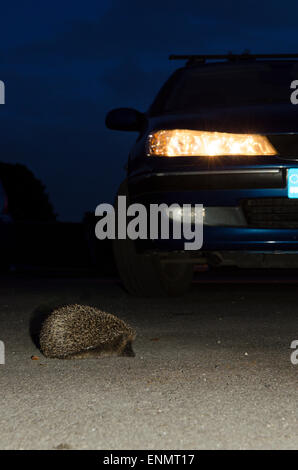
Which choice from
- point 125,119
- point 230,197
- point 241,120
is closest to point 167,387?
point 230,197

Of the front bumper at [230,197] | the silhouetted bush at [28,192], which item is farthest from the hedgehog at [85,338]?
the silhouetted bush at [28,192]

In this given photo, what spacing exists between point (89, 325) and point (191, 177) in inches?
49.2

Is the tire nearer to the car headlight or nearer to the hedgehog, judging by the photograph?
the car headlight

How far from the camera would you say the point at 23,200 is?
60062 mm

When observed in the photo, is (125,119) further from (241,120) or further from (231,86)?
(241,120)

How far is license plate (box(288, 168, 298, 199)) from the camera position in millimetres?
5199

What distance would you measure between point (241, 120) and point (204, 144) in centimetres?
30

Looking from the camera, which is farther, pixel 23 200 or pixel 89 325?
pixel 23 200

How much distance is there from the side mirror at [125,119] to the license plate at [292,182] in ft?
4.61

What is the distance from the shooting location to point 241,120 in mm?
5438

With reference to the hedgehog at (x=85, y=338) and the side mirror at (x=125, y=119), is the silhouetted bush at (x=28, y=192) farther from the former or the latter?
the hedgehog at (x=85, y=338)

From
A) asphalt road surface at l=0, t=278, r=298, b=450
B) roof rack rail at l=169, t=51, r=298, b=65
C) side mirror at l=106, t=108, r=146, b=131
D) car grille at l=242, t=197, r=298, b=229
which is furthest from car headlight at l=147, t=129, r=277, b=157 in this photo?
roof rack rail at l=169, t=51, r=298, b=65
